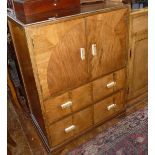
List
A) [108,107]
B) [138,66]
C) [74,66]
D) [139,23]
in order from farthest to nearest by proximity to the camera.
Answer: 1. [138,66]
2. [108,107]
3. [139,23]
4. [74,66]

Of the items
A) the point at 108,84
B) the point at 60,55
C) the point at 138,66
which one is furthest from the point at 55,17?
the point at 138,66

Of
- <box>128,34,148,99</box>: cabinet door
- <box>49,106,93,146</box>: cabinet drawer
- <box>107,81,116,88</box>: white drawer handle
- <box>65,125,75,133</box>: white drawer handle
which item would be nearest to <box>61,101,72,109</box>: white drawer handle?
<box>49,106,93,146</box>: cabinet drawer

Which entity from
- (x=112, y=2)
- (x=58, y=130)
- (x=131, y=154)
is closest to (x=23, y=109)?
(x=58, y=130)

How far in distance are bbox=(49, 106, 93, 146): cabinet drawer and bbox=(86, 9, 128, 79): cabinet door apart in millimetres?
382

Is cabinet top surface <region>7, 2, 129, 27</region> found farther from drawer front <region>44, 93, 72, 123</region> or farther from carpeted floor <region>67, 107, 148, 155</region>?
carpeted floor <region>67, 107, 148, 155</region>

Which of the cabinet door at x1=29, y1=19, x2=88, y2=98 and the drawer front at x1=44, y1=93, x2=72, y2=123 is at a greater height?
the cabinet door at x1=29, y1=19, x2=88, y2=98

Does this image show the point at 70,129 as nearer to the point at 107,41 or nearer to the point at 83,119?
the point at 83,119

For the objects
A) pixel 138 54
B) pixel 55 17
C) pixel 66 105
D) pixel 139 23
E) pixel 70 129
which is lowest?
pixel 70 129

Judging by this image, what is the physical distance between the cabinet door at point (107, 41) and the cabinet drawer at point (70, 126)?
1.25ft

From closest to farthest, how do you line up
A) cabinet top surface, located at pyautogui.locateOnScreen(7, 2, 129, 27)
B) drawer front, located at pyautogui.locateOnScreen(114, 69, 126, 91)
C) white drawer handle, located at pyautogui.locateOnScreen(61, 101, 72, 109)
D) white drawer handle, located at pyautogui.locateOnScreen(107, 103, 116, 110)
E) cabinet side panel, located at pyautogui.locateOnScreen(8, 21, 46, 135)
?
cabinet top surface, located at pyautogui.locateOnScreen(7, 2, 129, 27), cabinet side panel, located at pyautogui.locateOnScreen(8, 21, 46, 135), white drawer handle, located at pyautogui.locateOnScreen(61, 101, 72, 109), drawer front, located at pyautogui.locateOnScreen(114, 69, 126, 91), white drawer handle, located at pyautogui.locateOnScreen(107, 103, 116, 110)

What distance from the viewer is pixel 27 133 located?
203 cm

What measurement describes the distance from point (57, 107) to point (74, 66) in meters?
0.36

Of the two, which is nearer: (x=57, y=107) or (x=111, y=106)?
(x=57, y=107)

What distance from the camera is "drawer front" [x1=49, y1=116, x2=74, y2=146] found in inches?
64.3
